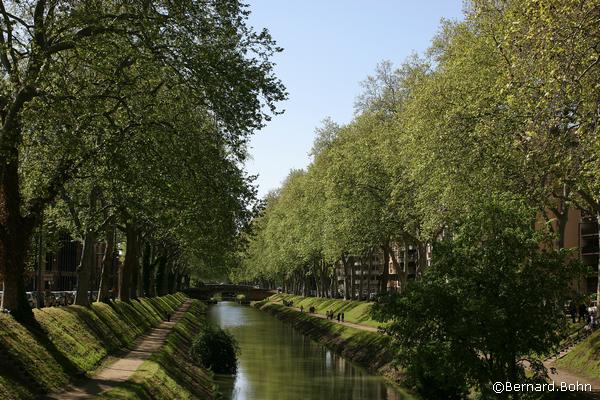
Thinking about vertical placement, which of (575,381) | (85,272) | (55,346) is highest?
(85,272)

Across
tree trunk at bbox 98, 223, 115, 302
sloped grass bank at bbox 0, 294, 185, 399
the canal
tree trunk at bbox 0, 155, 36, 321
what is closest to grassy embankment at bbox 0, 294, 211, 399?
sloped grass bank at bbox 0, 294, 185, 399

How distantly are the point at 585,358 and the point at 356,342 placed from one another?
2569cm

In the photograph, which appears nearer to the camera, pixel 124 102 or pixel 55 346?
pixel 124 102

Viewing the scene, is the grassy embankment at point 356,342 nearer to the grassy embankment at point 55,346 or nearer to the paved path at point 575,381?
the paved path at point 575,381

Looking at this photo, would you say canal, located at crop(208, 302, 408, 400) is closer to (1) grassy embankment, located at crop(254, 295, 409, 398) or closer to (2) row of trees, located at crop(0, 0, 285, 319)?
(1) grassy embankment, located at crop(254, 295, 409, 398)

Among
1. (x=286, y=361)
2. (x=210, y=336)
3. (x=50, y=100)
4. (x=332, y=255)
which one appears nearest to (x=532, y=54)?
(x=50, y=100)

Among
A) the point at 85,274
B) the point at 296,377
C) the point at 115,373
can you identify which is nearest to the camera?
the point at 115,373

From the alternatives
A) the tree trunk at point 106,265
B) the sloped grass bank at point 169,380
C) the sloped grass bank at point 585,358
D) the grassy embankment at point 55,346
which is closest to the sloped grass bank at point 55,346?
the grassy embankment at point 55,346

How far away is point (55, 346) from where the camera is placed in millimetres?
26766

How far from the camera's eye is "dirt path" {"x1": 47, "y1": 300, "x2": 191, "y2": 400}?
22589mm

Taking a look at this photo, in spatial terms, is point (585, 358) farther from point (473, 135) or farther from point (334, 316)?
point (334, 316)

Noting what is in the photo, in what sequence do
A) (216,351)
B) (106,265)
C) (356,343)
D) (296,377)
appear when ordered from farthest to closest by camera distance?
(356,343) < (106,265) < (296,377) < (216,351)

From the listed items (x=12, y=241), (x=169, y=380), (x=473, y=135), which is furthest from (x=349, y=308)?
(x=12, y=241)

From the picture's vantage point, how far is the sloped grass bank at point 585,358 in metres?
31.0
